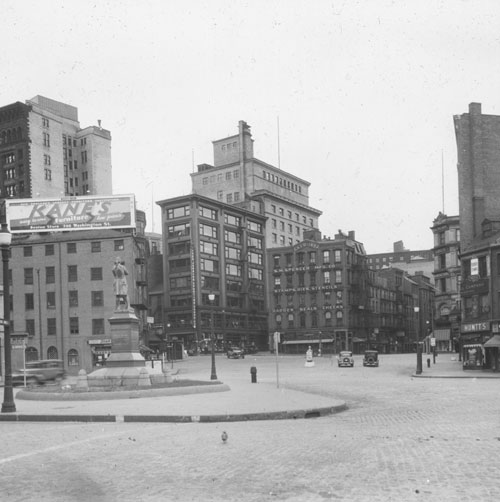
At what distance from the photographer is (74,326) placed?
2788 inches

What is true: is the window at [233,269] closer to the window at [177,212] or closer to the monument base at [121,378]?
the window at [177,212]

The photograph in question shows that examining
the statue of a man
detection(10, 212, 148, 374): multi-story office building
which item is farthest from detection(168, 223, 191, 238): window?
the statue of a man

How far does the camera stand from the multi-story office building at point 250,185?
120m

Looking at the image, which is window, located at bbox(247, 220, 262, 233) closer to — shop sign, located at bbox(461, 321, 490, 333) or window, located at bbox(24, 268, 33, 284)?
window, located at bbox(24, 268, 33, 284)

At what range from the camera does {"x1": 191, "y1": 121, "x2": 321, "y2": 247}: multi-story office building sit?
392 ft

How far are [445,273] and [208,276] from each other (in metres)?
35.1

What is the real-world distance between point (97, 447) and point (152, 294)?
92672 millimetres

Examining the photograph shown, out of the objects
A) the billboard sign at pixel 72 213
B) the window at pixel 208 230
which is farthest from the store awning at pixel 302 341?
the billboard sign at pixel 72 213

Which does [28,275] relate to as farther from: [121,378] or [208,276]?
[121,378]

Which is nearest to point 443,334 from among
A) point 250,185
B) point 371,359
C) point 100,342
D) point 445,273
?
point 445,273

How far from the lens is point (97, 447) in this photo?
11953mm

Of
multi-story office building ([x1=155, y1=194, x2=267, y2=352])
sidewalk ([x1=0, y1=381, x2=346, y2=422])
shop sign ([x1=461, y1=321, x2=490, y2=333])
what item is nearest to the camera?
sidewalk ([x1=0, y1=381, x2=346, y2=422])

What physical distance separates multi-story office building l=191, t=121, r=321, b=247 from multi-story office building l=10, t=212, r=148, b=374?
47.7 m

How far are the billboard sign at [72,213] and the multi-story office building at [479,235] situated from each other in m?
26.7
